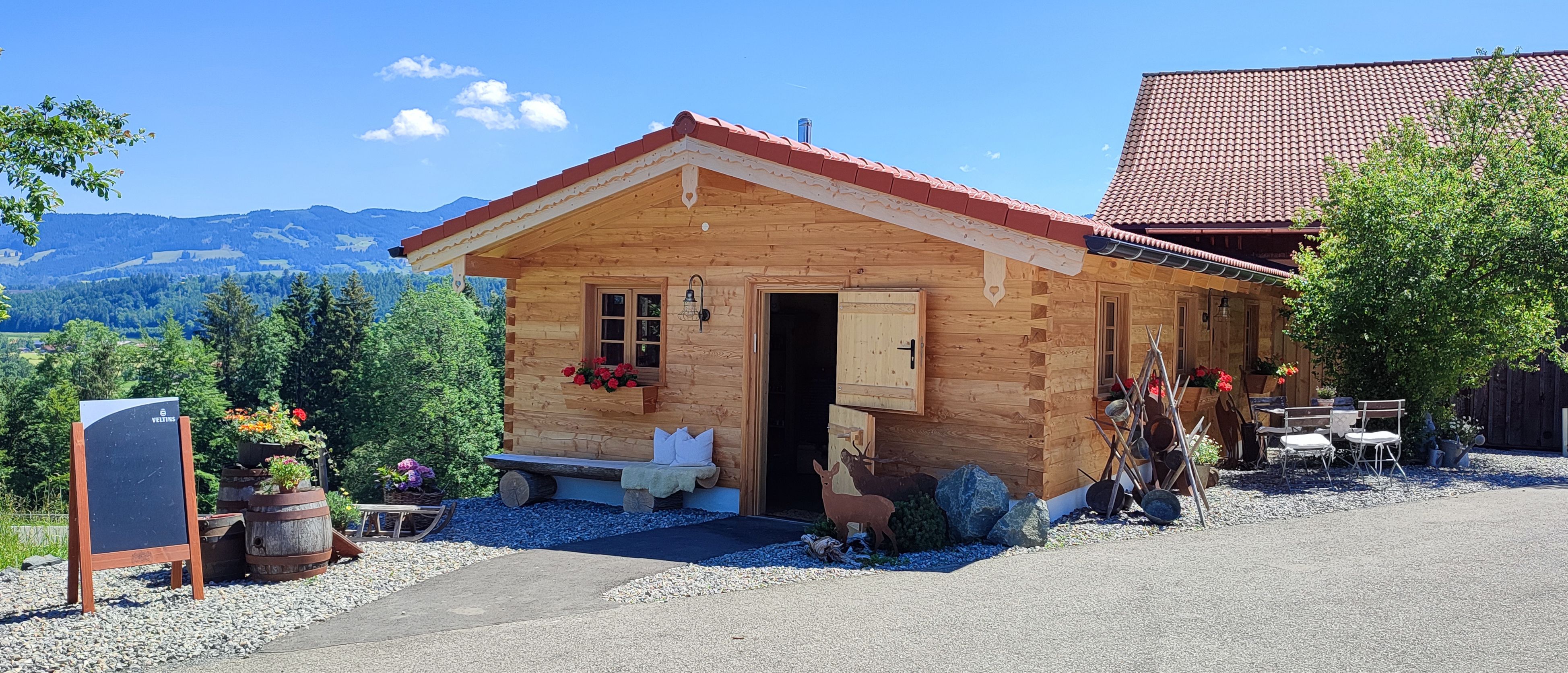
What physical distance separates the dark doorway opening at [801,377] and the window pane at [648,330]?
2241 millimetres

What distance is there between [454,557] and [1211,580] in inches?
191

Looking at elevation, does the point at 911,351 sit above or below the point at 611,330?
below

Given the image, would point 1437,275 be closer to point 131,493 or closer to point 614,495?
point 614,495

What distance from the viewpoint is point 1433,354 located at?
38.2ft

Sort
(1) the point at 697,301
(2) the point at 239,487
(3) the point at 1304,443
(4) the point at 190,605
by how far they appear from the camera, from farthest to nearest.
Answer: (3) the point at 1304,443 < (1) the point at 697,301 < (2) the point at 239,487 < (4) the point at 190,605

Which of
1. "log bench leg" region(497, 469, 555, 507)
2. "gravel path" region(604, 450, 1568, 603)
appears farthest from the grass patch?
"gravel path" region(604, 450, 1568, 603)

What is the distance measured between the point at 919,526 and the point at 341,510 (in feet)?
13.3

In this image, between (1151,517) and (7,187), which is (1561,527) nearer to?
(1151,517)

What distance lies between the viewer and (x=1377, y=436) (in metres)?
10.9

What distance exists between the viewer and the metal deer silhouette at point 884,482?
7945mm

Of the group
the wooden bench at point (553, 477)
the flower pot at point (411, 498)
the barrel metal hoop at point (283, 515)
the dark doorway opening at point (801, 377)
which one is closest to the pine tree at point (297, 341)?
the dark doorway opening at point (801, 377)

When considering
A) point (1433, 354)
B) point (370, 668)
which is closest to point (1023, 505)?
point (370, 668)

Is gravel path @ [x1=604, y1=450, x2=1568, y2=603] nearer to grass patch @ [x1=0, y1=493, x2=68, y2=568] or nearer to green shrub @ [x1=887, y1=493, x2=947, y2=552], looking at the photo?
green shrub @ [x1=887, y1=493, x2=947, y2=552]

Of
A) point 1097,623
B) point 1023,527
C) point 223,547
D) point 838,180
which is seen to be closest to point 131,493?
point 223,547
